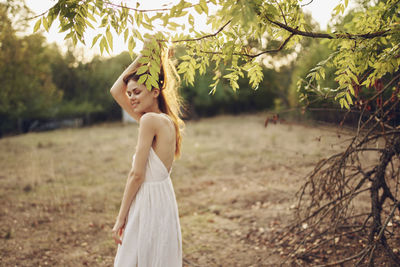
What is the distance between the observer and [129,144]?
13195 millimetres

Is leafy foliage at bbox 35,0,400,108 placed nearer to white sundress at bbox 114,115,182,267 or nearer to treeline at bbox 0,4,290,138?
white sundress at bbox 114,115,182,267

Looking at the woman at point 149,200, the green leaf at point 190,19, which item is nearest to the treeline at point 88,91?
the woman at point 149,200

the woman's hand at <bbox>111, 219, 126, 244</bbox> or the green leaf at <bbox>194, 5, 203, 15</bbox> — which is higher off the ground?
the green leaf at <bbox>194, 5, 203, 15</bbox>

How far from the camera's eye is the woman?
2131 millimetres

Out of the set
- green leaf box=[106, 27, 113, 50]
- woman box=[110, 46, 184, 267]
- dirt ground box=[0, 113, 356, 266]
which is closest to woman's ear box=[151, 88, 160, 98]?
woman box=[110, 46, 184, 267]

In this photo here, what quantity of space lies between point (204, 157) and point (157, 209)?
7690 millimetres

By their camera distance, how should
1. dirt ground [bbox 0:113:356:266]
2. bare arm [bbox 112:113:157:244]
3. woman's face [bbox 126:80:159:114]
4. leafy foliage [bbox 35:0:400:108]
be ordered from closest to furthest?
leafy foliage [bbox 35:0:400:108], bare arm [bbox 112:113:157:244], woman's face [bbox 126:80:159:114], dirt ground [bbox 0:113:356:266]

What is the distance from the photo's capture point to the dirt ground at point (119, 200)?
3891 millimetres

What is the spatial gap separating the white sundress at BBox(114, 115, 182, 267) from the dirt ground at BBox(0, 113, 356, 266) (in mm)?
1690

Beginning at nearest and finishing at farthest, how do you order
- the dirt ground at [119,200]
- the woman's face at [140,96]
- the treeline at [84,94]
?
1. the woman's face at [140,96]
2. the dirt ground at [119,200]
3. the treeline at [84,94]

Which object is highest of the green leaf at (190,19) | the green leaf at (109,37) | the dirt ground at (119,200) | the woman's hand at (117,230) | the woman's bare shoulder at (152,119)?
the green leaf at (190,19)

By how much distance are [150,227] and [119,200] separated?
412cm

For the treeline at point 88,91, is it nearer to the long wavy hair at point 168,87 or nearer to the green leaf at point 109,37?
the long wavy hair at point 168,87

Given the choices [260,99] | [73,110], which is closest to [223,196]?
[73,110]
